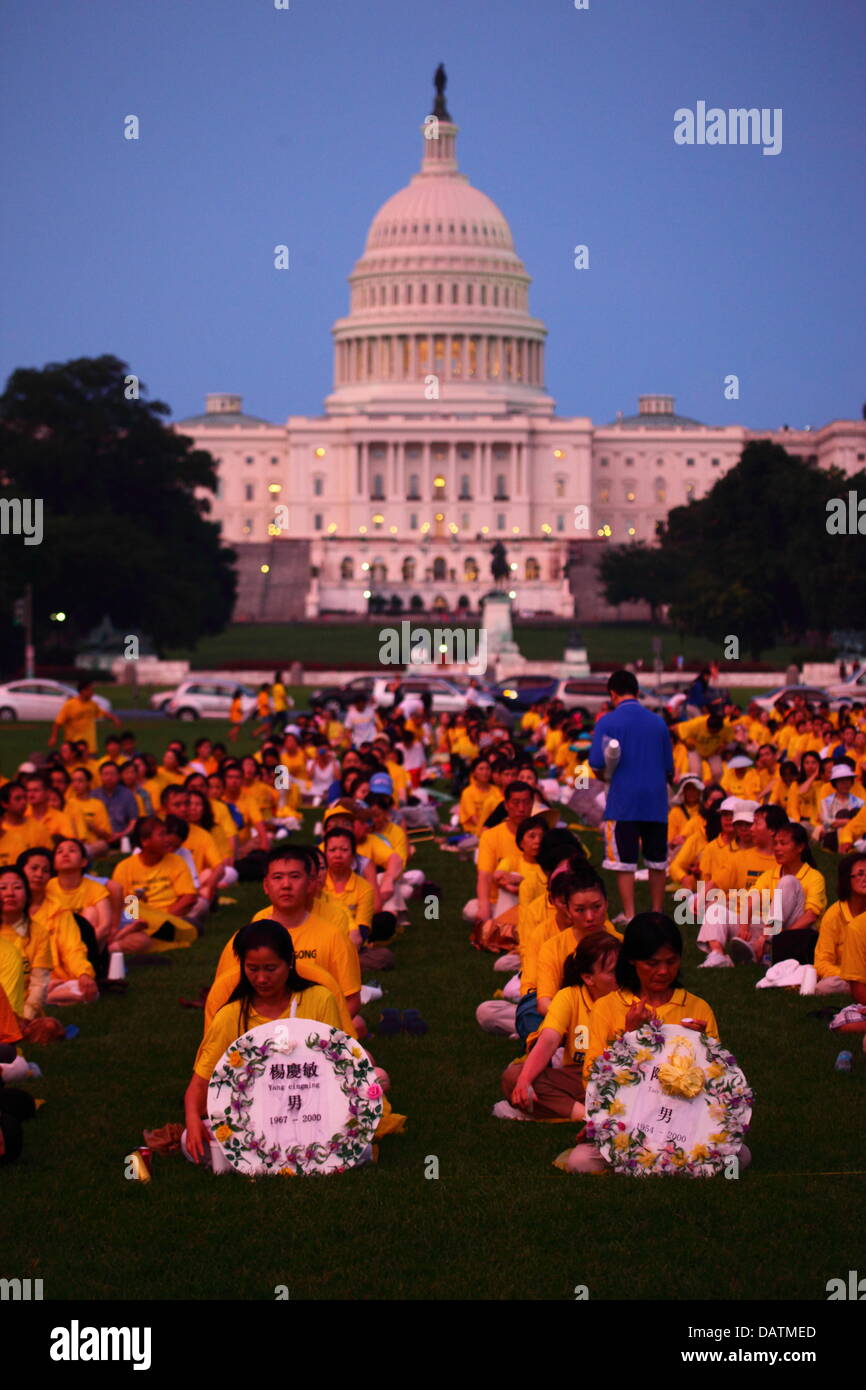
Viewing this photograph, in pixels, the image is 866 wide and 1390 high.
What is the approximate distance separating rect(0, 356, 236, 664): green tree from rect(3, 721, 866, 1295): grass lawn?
169 feet

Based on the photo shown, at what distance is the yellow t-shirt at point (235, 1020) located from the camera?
9508 millimetres

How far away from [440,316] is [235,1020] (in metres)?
150

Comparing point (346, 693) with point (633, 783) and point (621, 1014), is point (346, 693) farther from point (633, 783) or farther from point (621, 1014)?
point (621, 1014)

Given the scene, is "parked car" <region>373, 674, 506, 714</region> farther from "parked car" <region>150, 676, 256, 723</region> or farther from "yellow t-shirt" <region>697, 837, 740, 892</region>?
"yellow t-shirt" <region>697, 837, 740, 892</region>

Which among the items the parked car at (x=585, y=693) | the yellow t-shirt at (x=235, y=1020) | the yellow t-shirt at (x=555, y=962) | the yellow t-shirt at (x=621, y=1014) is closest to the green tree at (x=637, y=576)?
the parked car at (x=585, y=693)

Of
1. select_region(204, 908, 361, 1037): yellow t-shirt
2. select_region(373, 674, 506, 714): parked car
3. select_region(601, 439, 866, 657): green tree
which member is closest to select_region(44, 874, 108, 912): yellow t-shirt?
select_region(204, 908, 361, 1037): yellow t-shirt

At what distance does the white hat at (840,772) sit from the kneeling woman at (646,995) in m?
11.5

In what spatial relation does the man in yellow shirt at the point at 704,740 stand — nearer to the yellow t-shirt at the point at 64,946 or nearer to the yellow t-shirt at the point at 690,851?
the yellow t-shirt at the point at 690,851

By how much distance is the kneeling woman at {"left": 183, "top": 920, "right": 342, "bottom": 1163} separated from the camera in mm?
9414

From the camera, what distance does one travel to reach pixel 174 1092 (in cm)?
1144

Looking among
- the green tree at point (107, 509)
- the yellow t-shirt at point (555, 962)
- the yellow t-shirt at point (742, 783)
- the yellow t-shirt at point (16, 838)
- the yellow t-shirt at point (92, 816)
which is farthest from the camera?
the green tree at point (107, 509)

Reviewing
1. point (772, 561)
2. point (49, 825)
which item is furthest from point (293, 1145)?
point (772, 561)
